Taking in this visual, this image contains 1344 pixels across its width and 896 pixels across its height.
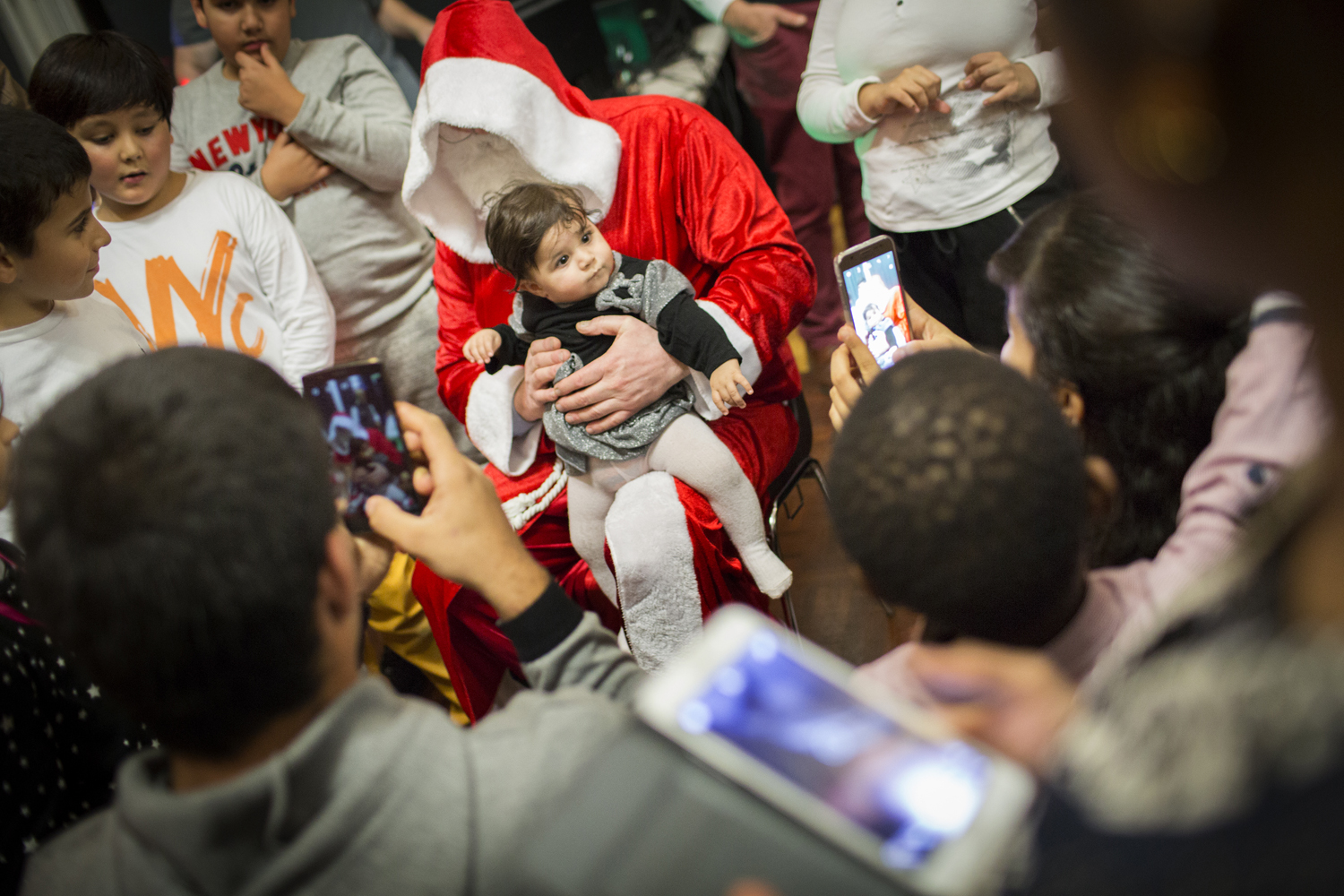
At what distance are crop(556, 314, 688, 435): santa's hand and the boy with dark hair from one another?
956 millimetres

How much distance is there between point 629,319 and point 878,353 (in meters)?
0.52

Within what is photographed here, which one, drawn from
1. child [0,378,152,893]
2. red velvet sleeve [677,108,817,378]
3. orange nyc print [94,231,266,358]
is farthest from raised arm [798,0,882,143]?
child [0,378,152,893]

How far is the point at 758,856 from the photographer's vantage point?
0.60 metres

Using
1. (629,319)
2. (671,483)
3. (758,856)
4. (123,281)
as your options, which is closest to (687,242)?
(629,319)

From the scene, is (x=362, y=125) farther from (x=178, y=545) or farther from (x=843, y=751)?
(x=843, y=751)

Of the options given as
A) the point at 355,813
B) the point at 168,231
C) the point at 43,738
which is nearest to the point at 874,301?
the point at 355,813

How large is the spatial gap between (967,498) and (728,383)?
35.3 inches

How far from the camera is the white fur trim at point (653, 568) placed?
1.67 metres

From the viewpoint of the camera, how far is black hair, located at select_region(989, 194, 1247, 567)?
1073 millimetres

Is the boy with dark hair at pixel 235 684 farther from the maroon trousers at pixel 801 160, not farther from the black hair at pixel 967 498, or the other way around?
the maroon trousers at pixel 801 160

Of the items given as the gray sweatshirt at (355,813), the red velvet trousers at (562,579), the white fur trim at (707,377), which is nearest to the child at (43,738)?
the gray sweatshirt at (355,813)

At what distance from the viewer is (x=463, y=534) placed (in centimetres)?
107

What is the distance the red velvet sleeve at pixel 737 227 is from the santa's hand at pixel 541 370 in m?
0.34

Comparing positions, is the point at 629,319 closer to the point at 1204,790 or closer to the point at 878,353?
the point at 878,353
